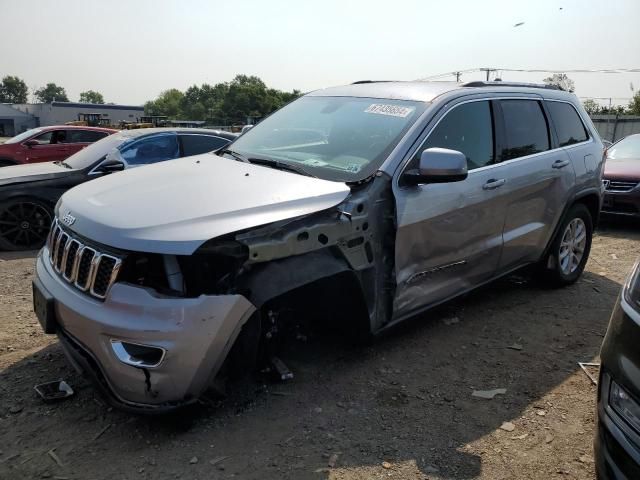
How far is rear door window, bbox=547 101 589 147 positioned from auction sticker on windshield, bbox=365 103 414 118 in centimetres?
183

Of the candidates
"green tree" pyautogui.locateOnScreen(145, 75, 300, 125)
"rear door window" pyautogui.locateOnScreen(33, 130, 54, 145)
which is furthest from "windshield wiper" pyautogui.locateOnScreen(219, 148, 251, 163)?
"green tree" pyautogui.locateOnScreen(145, 75, 300, 125)

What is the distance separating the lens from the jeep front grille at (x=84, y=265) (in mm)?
2611

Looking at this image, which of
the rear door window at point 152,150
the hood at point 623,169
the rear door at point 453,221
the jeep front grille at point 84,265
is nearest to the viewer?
the jeep front grille at point 84,265

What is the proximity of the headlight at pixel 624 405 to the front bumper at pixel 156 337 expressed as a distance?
5.30 feet

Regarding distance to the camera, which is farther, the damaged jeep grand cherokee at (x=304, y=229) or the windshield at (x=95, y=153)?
the windshield at (x=95, y=153)

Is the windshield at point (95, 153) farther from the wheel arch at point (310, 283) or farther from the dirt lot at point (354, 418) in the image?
the wheel arch at point (310, 283)

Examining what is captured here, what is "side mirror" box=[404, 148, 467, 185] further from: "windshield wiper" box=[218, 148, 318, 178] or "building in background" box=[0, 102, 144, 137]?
"building in background" box=[0, 102, 144, 137]

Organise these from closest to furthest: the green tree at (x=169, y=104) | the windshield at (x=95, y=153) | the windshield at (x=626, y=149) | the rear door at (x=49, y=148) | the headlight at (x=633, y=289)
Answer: the headlight at (x=633, y=289) < the windshield at (x=95, y=153) < the windshield at (x=626, y=149) < the rear door at (x=49, y=148) < the green tree at (x=169, y=104)

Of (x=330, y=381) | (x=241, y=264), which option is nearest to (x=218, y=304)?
(x=241, y=264)

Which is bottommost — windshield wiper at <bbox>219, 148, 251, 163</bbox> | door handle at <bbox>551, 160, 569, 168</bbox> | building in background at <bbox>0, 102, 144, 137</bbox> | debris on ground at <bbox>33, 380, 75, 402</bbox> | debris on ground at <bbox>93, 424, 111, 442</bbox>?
debris on ground at <bbox>93, 424, 111, 442</bbox>

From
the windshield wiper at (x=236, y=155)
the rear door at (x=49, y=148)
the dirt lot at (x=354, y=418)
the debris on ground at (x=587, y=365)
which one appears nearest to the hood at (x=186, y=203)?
the windshield wiper at (x=236, y=155)

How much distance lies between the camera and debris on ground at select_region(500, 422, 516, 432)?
2.97m

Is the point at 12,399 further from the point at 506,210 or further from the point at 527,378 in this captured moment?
the point at 506,210

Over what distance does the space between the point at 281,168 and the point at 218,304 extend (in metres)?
1.24
